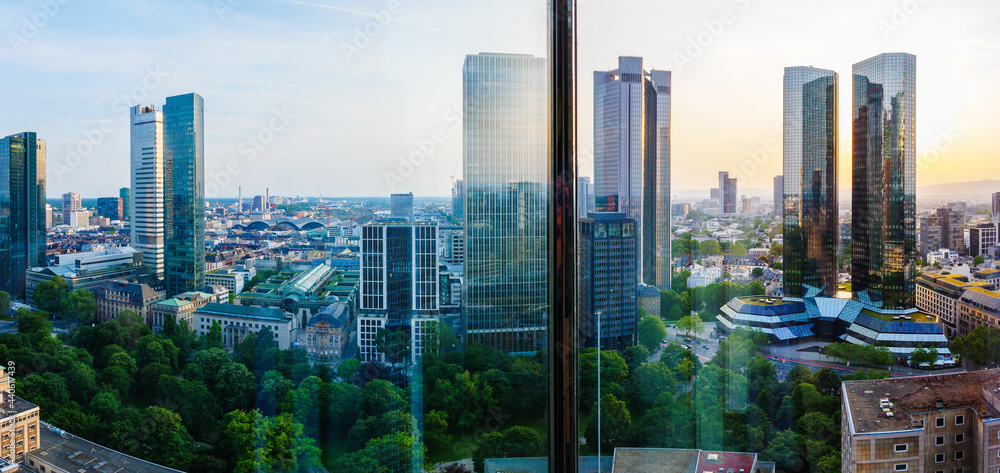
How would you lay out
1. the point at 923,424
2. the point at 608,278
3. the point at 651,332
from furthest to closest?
the point at 608,278
the point at 651,332
the point at 923,424

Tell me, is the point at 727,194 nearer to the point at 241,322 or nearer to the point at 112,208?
the point at 241,322

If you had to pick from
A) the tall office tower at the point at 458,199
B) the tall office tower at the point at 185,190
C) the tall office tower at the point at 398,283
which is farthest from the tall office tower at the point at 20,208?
the tall office tower at the point at 458,199

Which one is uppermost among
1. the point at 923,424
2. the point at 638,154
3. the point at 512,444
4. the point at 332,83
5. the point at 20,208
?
the point at 332,83

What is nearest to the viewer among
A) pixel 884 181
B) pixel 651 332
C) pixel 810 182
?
pixel 884 181

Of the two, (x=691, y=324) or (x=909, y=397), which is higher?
(x=691, y=324)

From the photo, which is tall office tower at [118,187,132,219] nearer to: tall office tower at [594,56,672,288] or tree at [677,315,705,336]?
tall office tower at [594,56,672,288]

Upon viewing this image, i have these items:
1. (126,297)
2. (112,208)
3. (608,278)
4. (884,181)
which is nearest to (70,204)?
(112,208)

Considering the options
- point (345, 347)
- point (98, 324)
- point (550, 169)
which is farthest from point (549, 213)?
point (98, 324)
